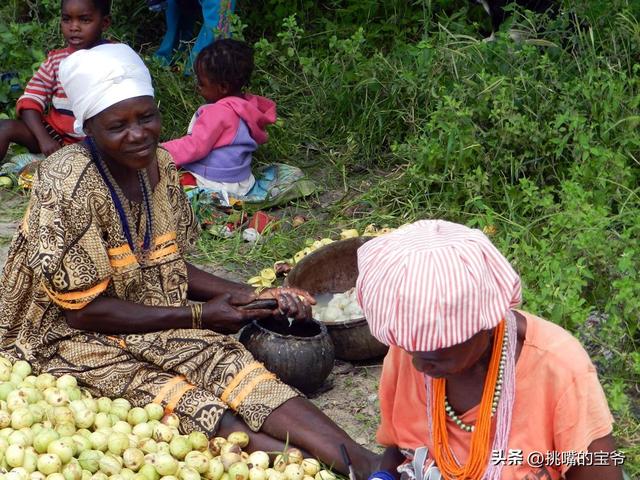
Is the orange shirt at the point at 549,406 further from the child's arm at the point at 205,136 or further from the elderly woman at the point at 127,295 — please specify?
the child's arm at the point at 205,136

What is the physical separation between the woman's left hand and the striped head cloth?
1.47 m

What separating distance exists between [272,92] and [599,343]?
336 centimetres

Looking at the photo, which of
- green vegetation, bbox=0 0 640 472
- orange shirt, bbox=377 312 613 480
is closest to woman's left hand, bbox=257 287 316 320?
green vegetation, bbox=0 0 640 472

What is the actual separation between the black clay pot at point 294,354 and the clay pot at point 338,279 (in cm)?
20

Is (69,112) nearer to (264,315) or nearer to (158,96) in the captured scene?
(158,96)

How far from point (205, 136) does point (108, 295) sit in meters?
1.93

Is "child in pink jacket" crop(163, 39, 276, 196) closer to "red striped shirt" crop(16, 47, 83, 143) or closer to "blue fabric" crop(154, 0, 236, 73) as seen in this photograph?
"blue fabric" crop(154, 0, 236, 73)

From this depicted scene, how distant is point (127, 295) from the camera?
3.54 meters

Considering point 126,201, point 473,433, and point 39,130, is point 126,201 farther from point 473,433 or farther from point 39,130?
point 39,130

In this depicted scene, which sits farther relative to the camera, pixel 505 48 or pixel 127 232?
pixel 505 48

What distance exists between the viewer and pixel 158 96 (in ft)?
20.8

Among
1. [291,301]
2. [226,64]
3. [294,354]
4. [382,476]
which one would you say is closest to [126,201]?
[291,301]

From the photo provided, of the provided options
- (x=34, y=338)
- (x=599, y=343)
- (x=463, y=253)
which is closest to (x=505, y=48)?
(x=599, y=343)

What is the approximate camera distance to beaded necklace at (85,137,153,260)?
11.2 feet
